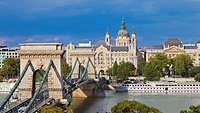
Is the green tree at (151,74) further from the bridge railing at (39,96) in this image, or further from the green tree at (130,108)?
the green tree at (130,108)

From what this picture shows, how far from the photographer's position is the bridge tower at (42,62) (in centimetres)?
2839

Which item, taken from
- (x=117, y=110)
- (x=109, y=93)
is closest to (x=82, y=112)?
(x=117, y=110)

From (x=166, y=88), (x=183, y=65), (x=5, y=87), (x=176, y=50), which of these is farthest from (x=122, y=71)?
(x=176, y=50)

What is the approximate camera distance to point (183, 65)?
6134 centimetres

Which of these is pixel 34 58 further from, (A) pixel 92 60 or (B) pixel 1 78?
(B) pixel 1 78

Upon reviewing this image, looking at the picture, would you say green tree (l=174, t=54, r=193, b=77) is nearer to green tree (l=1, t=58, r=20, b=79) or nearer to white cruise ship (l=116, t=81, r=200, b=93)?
white cruise ship (l=116, t=81, r=200, b=93)

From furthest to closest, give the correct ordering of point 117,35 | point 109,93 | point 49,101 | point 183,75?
point 117,35 → point 183,75 → point 109,93 → point 49,101

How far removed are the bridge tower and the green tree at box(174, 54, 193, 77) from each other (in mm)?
34019

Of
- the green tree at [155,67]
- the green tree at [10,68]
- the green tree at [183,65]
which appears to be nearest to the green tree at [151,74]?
the green tree at [155,67]

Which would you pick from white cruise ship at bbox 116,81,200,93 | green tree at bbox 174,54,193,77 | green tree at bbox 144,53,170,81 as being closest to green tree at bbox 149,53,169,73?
green tree at bbox 144,53,170,81

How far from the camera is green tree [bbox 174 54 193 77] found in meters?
61.4

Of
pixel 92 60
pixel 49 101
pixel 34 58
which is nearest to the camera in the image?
pixel 49 101

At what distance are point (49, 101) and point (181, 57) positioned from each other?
39.0m

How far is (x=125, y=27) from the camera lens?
81.9m
